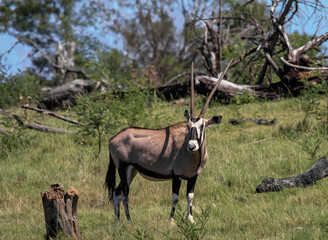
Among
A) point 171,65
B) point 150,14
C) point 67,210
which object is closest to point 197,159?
point 67,210

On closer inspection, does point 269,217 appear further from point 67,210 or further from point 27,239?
point 27,239

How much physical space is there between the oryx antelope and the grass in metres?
0.50

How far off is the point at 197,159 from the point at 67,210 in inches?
62.6

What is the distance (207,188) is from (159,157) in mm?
1960

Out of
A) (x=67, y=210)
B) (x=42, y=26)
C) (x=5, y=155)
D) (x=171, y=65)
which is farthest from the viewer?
(x=42, y=26)

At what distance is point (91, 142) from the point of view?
1038cm

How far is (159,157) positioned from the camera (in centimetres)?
596

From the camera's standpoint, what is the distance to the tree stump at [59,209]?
5.55 meters

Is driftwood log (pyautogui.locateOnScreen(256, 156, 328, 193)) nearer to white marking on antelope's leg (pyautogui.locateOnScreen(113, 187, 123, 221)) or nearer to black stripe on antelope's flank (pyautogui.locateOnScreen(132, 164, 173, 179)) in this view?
black stripe on antelope's flank (pyautogui.locateOnScreen(132, 164, 173, 179))

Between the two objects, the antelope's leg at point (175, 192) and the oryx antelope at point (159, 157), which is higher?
the oryx antelope at point (159, 157)

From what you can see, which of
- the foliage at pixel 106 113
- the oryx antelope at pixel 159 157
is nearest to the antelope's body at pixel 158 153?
the oryx antelope at pixel 159 157

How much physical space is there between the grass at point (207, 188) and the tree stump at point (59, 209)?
12 cm

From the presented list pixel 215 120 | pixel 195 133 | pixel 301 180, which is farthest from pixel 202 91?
pixel 195 133

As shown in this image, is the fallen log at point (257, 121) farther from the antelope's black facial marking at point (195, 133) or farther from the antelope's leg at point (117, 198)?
the antelope's black facial marking at point (195, 133)
